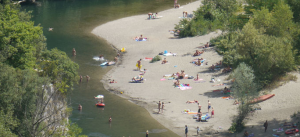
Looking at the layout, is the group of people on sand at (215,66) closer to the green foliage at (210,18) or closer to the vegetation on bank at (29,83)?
the green foliage at (210,18)

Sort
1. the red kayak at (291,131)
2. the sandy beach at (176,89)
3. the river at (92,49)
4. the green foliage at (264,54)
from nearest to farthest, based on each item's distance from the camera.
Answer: the red kayak at (291,131), the sandy beach at (176,89), the river at (92,49), the green foliage at (264,54)

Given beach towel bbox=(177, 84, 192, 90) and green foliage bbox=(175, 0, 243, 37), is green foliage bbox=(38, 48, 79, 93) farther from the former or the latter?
green foliage bbox=(175, 0, 243, 37)

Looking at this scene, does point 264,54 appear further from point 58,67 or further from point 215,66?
point 58,67

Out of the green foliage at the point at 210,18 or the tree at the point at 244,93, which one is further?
the green foliage at the point at 210,18

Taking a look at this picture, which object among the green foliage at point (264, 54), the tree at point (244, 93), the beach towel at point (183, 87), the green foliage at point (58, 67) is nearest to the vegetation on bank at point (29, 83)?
the green foliage at point (58, 67)

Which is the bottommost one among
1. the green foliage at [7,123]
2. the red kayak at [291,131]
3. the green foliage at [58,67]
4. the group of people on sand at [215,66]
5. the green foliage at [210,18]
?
the red kayak at [291,131]

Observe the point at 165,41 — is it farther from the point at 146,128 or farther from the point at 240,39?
the point at 146,128
